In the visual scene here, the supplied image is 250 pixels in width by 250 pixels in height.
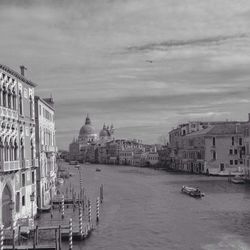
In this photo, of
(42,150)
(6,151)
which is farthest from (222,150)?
(6,151)

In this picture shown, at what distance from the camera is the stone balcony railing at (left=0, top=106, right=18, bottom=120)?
73.2 feet

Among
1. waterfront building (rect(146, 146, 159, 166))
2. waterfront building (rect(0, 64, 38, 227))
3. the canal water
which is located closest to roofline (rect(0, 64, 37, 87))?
waterfront building (rect(0, 64, 38, 227))

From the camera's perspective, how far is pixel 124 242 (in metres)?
22.5

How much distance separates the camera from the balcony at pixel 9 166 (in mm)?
21859

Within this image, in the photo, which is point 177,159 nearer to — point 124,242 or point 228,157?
point 228,157

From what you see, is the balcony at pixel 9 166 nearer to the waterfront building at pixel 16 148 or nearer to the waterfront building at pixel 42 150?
the waterfront building at pixel 16 148

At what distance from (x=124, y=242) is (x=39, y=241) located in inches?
145

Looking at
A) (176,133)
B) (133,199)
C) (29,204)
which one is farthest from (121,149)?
(29,204)

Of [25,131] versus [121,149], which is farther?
[121,149]

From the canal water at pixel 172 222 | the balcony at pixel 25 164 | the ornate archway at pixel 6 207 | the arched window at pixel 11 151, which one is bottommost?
the canal water at pixel 172 222

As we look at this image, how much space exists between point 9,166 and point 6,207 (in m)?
1.82

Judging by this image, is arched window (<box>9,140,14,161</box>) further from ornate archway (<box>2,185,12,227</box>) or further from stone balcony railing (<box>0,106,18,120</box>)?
ornate archway (<box>2,185,12,227</box>)

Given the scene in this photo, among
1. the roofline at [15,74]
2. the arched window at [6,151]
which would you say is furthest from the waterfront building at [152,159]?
the arched window at [6,151]

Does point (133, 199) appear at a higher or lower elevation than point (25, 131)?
lower
